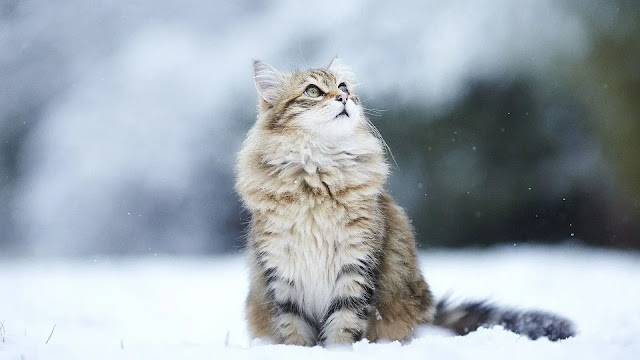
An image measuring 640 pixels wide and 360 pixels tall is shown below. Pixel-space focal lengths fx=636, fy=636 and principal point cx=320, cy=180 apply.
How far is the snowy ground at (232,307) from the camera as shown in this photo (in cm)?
242

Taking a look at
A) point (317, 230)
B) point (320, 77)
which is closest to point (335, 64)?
point (320, 77)

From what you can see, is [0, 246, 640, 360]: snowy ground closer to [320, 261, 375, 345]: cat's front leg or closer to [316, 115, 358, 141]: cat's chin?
[320, 261, 375, 345]: cat's front leg

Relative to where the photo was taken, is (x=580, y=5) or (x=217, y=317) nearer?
(x=217, y=317)

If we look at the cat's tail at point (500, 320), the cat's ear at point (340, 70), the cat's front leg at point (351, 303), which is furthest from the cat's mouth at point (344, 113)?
the cat's tail at point (500, 320)

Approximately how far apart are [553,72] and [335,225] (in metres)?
5.08

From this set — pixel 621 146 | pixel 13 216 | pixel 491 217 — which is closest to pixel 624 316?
pixel 491 217

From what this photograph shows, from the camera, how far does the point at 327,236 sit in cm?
295

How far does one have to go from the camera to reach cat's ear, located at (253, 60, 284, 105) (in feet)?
11.3

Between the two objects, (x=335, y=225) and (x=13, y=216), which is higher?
(x=335, y=225)

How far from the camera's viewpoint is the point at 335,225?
9.73ft

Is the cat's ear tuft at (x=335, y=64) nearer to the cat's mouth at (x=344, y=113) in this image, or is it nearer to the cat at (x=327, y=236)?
the cat at (x=327, y=236)

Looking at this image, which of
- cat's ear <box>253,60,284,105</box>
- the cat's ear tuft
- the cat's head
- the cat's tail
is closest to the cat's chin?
the cat's head

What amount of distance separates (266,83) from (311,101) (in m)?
0.37

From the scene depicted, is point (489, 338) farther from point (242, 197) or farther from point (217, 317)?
point (217, 317)
